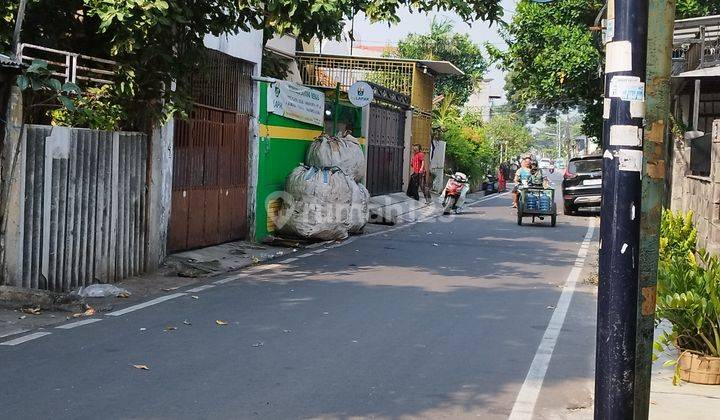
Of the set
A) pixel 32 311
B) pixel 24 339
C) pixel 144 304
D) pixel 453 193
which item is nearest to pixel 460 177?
pixel 453 193

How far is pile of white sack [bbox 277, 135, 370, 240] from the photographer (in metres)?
16.3

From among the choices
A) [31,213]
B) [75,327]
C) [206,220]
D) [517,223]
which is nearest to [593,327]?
[75,327]

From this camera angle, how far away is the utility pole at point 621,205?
4.23 metres

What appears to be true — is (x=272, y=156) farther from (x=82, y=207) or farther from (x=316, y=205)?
(x=82, y=207)

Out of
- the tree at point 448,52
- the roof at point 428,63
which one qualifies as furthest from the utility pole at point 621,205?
the tree at point 448,52

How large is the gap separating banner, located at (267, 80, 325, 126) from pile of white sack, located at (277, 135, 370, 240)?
1.13 meters

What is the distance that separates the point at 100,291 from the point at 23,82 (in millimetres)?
2529

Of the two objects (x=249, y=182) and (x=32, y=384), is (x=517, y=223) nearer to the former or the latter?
(x=249, y=182)

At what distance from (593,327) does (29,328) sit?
5554mm

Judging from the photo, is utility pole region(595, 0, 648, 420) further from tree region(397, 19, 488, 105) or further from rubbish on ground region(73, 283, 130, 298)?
tree region(397, 19, 488, 105)

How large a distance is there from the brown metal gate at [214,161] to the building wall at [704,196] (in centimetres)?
690

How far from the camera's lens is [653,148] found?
4461mm

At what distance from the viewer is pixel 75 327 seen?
8234mm

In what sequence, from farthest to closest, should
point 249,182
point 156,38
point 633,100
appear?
point 249,182
point 156,38
point 633,100
